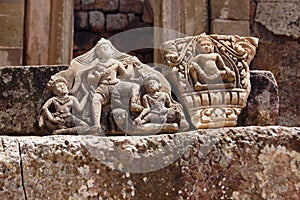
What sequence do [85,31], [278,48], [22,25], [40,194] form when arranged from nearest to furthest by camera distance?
[40,194] → [22,25] → [278,48] → [85,31]

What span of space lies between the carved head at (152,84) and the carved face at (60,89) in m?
0.37

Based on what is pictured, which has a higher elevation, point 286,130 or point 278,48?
point 278,48

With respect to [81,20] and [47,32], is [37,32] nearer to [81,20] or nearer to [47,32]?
[47,32]

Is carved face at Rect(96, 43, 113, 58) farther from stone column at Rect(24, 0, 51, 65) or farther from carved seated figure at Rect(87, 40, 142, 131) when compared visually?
stone column at Rect(24, 0, 51, 65)

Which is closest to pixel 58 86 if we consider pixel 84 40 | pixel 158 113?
pixel 158 113

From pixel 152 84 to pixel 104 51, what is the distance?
29cm

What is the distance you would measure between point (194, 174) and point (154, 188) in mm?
163

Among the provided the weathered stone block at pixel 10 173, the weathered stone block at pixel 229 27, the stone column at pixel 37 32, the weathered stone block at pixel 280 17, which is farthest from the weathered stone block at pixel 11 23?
the weathered stone block at pixel 10 173

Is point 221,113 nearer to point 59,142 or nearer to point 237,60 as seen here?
point 237,60

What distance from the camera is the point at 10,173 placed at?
196 centimetres

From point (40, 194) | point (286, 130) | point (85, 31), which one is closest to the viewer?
point (40, 194)

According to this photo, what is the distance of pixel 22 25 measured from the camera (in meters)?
4.51

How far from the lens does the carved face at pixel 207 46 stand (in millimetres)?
2492

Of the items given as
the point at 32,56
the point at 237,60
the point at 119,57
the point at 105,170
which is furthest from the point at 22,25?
the point at 105,170
